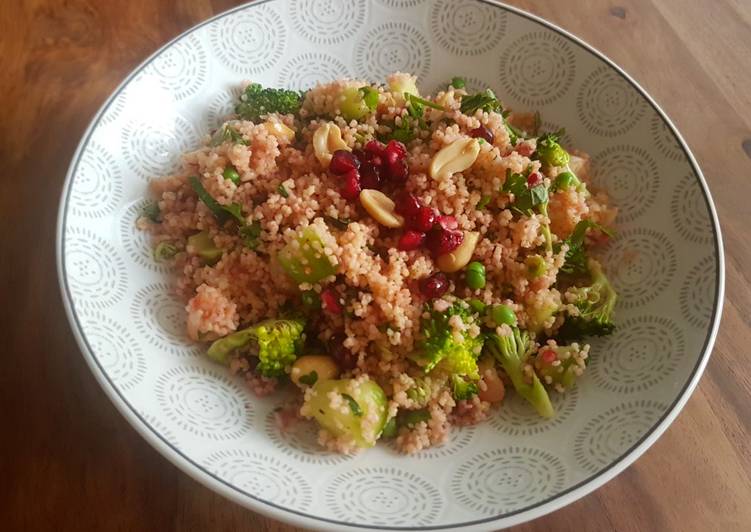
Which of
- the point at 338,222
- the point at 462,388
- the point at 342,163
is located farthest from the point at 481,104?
the point at 462,388

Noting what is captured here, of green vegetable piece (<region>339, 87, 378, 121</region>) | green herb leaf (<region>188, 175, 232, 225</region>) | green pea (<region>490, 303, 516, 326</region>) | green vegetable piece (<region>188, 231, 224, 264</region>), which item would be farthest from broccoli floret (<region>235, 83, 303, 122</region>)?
green pea (<region>490, 303, 516, 326</region>)

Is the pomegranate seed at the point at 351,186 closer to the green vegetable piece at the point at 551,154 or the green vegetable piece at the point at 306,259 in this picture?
the green vegetable piece at the point at 306,259

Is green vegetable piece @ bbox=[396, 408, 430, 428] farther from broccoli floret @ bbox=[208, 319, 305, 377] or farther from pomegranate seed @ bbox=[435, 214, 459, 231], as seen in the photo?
pomegranate seed @ bbox=[435, 214, 459, 231]

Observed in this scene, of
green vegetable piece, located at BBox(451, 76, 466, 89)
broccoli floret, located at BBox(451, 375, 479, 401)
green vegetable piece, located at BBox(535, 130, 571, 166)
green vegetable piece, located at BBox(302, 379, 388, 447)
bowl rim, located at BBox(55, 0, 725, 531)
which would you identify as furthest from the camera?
green vegetable piece, located at BBox(451, 76, 466, 89)

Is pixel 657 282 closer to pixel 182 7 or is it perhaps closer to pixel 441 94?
pixel 441 94

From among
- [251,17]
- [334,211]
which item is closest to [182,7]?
[251,17]

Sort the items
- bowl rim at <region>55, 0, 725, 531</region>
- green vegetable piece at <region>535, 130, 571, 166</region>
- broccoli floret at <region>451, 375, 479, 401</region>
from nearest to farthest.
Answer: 1. bowl rim at <region>55, 0, 725, 531</region>
2. broccoli floret at <region>451, 375, 479, 401</region>
3. green vegetable piece at <region>535, 130, 571, 166</region>
